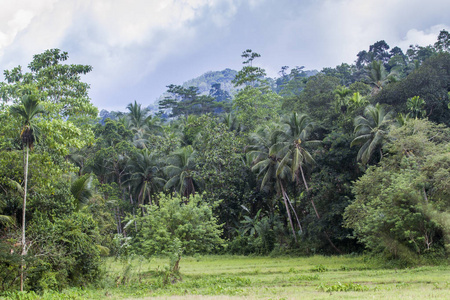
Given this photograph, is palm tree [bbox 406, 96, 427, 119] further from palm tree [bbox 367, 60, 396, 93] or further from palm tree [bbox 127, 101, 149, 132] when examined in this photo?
palm tree [bbox 127, 101, 149, 132]

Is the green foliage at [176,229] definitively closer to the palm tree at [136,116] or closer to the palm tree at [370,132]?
the palm tree at [370,132]

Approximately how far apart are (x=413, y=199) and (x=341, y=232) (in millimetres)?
9708

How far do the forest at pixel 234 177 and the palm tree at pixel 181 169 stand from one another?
14 cm

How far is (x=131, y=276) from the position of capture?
738 inches

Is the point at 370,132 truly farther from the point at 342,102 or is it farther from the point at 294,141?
the point at 342,102

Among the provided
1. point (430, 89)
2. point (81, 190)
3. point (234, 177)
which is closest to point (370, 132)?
point (430, 89)

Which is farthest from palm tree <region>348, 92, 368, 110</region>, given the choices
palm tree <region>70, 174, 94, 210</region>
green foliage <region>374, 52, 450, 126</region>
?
palm tree <region>70, 174, 94, 210</region>

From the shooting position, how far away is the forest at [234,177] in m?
16.6

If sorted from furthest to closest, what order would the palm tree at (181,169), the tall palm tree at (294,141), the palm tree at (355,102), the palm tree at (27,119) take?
the palm tree at (181,169)
the palm tree at (355,102)
the tall palm tree at (294,141)
the palm tree at (27,119)

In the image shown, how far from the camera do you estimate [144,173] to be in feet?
133

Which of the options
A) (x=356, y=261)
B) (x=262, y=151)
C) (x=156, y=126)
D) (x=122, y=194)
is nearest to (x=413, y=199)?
(x=356, y=261)

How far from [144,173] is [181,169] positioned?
471cm

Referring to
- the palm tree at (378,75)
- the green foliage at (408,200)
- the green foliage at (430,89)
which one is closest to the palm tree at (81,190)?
the green foliage at (408,200)

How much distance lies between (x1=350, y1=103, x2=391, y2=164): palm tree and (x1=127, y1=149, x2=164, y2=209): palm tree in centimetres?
2040
